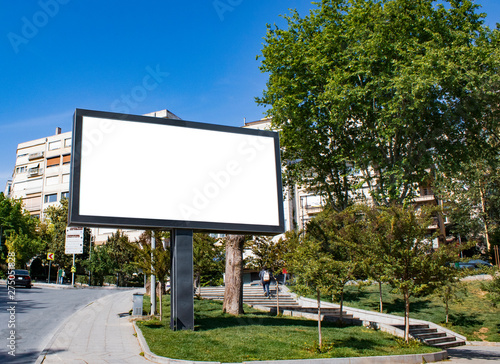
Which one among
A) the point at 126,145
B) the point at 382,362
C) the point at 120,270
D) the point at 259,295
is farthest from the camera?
the point at 120,270

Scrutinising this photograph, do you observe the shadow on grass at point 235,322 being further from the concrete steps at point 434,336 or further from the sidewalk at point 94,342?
the concrete steps at point 434,336

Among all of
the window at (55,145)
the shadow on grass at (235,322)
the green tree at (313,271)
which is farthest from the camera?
the window at (55,145)

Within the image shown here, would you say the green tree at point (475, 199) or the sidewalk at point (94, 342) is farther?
the green tree at point (475, 199)

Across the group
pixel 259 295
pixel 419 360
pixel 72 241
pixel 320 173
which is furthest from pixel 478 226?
pixel 72 241

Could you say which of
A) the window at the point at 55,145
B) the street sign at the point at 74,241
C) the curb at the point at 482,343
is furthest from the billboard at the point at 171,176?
the window at the point at 55,145

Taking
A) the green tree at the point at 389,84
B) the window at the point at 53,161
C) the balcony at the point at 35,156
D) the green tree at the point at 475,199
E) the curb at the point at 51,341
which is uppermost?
the balcony at the point at 35,156

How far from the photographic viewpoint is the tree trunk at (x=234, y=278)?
739 inches

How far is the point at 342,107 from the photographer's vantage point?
22453 mm

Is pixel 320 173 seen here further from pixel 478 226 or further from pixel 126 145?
pixel 478 226

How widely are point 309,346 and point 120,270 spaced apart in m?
37.6

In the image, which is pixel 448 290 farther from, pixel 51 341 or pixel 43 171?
pixel 43 171

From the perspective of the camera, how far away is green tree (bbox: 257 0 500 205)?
20.9m

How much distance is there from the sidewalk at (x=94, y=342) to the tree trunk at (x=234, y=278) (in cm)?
435

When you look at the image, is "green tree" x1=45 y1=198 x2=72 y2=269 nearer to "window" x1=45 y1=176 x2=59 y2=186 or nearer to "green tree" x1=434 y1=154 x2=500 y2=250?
"window" x1=45 y1=176 x2=59 y2=186
